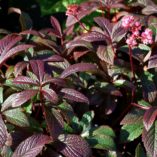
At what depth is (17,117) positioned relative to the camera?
1410 millimetres

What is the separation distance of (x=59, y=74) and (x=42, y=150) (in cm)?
32

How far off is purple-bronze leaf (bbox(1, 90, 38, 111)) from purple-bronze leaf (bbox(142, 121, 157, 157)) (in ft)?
1.27

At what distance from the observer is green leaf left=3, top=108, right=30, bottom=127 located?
1.40 metres

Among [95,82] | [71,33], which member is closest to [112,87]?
[95,82]

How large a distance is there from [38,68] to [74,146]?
292 millimetres

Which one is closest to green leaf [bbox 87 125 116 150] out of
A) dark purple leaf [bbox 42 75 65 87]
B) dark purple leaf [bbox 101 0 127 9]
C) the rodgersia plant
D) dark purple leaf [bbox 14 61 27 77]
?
the rodgersia plant

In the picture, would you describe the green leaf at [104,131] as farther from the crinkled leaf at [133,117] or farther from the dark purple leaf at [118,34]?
the dark purple leaf at [118,34]

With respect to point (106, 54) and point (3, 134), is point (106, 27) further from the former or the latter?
point (3, 134)

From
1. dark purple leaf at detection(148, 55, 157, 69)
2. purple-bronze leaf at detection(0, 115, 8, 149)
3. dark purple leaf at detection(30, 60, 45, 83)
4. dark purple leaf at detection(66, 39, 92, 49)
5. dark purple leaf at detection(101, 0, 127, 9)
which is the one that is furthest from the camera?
dark purple leaf at detection(101, 0, 127, 9)

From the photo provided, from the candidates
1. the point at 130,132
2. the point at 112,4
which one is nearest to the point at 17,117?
the point at 130,132

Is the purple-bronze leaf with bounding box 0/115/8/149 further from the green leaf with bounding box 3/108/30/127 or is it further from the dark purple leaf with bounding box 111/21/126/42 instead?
the dark purple leaf with bounding box 111/21/126/42

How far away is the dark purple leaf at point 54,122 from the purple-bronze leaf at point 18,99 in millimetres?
88

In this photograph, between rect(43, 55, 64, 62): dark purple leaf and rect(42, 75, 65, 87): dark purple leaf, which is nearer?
rect(42, 75, 65, 87): dark purple leaf

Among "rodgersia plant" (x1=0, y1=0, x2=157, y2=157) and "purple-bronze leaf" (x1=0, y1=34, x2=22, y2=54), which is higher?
"purple-bronze leaf" (x1=0, y1=34, x2=22, y2=54)
